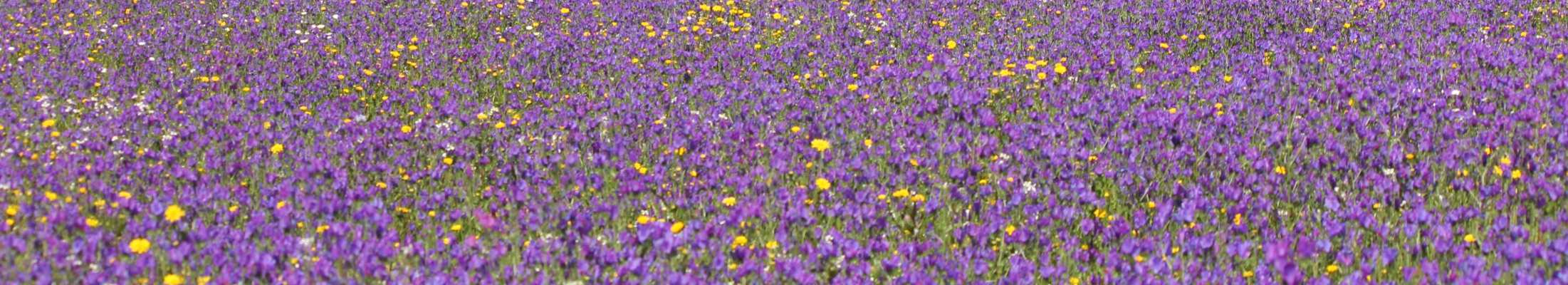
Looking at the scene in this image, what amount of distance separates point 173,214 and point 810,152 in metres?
1.73

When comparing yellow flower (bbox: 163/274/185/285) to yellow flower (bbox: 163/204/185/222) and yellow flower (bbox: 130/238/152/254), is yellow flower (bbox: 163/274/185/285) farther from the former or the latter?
yellow flower (bbox: 163/204/185/222)

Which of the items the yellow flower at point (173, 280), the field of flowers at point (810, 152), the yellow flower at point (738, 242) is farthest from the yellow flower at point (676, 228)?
the yellow flower at point (173, 280)

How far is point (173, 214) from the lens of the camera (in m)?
3.29

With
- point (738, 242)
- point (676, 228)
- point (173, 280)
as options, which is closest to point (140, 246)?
point (173, 280)

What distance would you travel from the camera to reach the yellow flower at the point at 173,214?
129 inches

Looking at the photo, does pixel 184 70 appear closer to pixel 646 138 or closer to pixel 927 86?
pixel 646 138

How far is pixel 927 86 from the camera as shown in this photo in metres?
5.11

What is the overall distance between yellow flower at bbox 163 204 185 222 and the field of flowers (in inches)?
0.5

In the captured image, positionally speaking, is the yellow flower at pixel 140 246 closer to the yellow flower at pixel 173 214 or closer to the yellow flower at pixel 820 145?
the yellow flower at pixel 173 214

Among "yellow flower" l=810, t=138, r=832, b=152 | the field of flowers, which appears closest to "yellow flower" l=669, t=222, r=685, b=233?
the field of flowers

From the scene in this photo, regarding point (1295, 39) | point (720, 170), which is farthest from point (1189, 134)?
point (1295, 39)

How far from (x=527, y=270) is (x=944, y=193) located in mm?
1240

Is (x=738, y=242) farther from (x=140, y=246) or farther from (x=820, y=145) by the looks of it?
(x=140, y=246)

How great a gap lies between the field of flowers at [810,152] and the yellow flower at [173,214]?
0.04 ft
